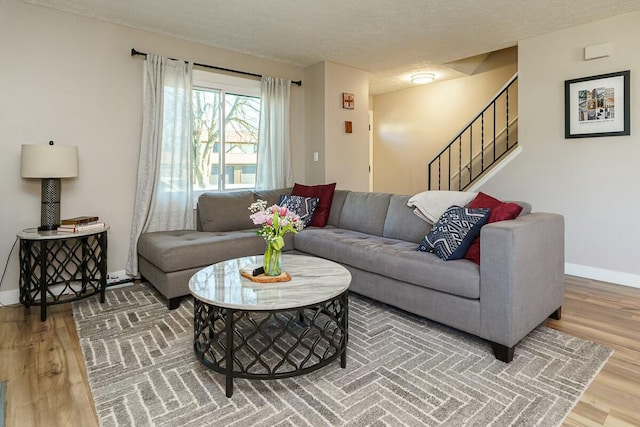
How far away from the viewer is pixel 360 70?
5.23 meters

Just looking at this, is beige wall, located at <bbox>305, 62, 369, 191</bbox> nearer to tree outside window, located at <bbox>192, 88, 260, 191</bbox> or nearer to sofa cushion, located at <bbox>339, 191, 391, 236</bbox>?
tree outside window, located at <bbox>192, 88, 260, 191</bbox>

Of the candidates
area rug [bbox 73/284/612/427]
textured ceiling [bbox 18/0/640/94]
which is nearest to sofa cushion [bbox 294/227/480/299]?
area rug [bbox 73/284/612/427]

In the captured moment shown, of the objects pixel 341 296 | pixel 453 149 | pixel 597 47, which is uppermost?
pixel 597 47

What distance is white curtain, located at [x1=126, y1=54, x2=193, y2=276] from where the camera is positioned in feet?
12.2

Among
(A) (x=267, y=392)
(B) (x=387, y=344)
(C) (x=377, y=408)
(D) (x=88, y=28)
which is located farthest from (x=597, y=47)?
(D) (x=88, y=28)

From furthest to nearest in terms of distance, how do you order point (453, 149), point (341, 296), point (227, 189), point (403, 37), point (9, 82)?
point (453, 149) < point (227, 189) < point (403, 37) < point (9, 82) < point (341, 296)

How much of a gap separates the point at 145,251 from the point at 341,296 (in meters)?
2.17

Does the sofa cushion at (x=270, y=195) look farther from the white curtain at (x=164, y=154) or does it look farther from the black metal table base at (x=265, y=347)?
the black metal table base at (x=265, y=347)

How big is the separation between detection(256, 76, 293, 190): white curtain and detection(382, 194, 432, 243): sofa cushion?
5.65 feet

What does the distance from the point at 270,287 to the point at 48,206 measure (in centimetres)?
221

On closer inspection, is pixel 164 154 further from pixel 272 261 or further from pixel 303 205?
pixel 272 261

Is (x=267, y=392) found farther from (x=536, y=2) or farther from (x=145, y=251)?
(x=536, y=2)

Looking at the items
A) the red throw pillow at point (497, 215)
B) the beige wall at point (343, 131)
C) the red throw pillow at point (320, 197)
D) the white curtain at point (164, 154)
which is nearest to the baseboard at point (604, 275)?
the red throw pillow at point (497, 215)

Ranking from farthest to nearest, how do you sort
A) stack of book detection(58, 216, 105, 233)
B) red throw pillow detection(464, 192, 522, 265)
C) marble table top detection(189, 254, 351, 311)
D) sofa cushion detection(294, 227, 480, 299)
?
stack of book detection(58, 216, 105, 233)
red throw pillow detection(464, 192, 522, 265)
sofa cushion detection(294, 227, 480, 299)
marble table top detection(189, 254, 351, 311)
